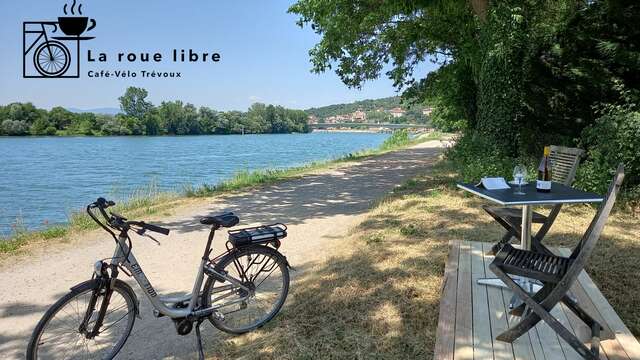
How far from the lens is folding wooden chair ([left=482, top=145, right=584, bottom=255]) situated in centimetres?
369

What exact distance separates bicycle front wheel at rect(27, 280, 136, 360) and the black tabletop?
264 centimetres

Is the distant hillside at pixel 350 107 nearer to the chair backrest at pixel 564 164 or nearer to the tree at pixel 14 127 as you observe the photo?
the tree at pixel 14 127

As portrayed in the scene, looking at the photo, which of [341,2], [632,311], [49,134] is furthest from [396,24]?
[49,134]

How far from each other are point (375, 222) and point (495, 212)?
295cm

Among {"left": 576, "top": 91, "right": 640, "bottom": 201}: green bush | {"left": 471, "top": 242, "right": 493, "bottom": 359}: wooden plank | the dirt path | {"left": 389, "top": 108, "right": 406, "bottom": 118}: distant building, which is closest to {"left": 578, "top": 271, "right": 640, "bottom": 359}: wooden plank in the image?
{"left": 471, "top": 242, "right": 493, "bottom": 359}: wooden plank

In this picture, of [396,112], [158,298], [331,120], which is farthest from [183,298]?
[396,112]

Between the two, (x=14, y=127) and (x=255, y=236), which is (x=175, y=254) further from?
(x=14, y=127)

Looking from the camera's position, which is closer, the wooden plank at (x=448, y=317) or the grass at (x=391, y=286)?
the wooden plank at (x=448, y=317)

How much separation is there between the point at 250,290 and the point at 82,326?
118 cm


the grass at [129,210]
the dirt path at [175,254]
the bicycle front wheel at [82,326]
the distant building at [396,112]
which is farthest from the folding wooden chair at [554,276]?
the distant building at [396,112]

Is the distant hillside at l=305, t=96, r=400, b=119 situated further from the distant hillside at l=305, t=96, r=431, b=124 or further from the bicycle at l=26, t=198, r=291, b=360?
the bicycle at l=26, t=198, r=291, b=360

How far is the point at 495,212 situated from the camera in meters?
3.83

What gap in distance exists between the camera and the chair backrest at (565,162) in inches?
157

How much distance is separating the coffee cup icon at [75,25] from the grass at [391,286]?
846cm
